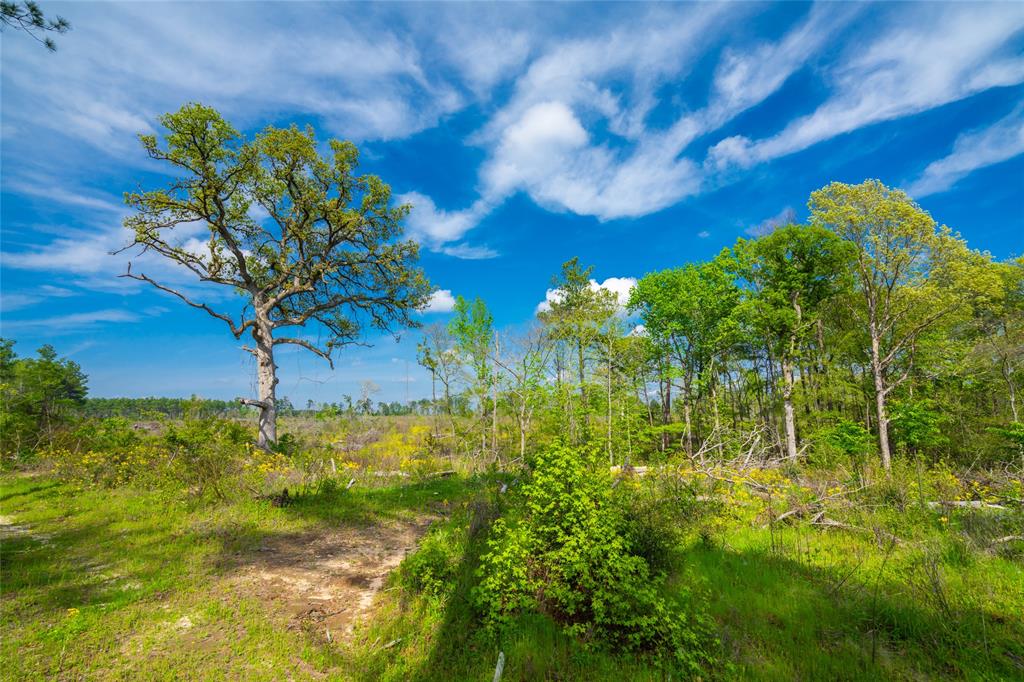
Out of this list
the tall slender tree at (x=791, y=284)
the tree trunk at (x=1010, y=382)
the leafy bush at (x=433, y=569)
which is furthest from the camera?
the tall slender tree at (x=791, y=284)

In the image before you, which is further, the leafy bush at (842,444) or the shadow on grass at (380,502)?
the leafy bush at (842,444)

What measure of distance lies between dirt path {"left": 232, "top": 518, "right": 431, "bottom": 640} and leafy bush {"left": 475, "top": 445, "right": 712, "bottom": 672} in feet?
6.70

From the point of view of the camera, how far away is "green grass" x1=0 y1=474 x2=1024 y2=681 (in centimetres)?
401

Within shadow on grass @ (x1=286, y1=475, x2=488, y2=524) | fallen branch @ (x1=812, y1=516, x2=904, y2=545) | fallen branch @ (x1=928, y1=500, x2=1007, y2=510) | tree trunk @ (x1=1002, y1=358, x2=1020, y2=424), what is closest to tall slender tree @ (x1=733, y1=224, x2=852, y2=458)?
tree trunk @ (x1=1002, y1=358, x2=1020, y2=424)

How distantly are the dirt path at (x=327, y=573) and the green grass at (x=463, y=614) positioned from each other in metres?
0.28

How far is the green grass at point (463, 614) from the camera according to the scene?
4.01 meters

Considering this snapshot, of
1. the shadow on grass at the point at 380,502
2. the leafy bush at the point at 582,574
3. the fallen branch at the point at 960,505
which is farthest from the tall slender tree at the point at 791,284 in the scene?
the leafy bush at the point at 582,574

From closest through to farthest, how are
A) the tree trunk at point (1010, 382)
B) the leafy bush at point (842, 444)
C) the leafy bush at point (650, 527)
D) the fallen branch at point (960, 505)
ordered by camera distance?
1. the leafy bush at point (650, 527)
2. the fallen branch at point (960, 505)
3. the leafy bush at point (842, 444)
4. the tree trunk at point (1010, 382)

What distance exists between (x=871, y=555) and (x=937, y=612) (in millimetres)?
2407

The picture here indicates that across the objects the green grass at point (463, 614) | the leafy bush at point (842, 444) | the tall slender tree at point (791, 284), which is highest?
the tall slender tree at point (791, 284)

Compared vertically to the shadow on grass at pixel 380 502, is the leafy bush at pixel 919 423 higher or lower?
higher

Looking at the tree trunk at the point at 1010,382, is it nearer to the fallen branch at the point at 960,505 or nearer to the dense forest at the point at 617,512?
the dense forest at the point at 617,512

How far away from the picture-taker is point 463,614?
507 cm

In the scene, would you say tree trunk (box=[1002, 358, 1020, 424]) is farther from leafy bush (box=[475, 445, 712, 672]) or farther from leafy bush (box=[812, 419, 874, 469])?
leafy bush (box=[475, 445, 712, 672])
